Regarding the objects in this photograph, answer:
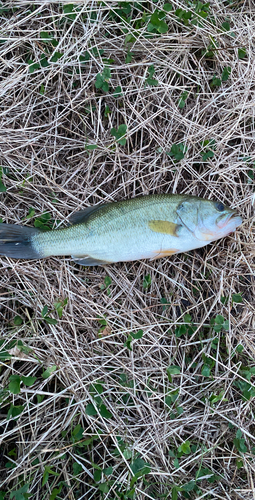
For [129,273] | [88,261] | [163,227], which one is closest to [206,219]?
[163,227]

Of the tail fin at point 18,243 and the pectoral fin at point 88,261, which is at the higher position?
the tail fin at point 18,243

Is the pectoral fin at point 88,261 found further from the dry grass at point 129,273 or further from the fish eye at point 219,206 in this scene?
the fish eye at point 219,206

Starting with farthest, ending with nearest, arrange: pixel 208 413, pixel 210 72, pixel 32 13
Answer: pixel 210 72 < pixel 32 13 < pixel 208 413

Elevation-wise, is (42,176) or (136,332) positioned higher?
(42,176)

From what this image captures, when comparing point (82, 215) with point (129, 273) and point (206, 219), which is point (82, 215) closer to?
point (129, 273)

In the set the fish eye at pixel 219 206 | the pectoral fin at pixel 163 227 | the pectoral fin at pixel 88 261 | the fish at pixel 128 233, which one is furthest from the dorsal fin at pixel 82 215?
the fish eye at pixel 219 206

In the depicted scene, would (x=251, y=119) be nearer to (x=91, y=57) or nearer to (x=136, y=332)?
(x=91, y=57)

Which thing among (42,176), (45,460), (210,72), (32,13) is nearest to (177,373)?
(45,460)
